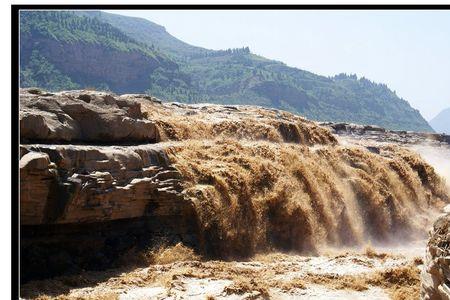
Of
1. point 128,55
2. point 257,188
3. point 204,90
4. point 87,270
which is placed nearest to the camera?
point 87,270

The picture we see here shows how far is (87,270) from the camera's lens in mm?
9062

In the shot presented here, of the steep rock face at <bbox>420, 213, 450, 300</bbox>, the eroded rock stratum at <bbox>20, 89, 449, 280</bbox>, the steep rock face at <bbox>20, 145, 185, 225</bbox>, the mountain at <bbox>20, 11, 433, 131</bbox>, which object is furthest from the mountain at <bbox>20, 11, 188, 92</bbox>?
the steep rock face at <bbox>420, 213, 450, 300</bbox>

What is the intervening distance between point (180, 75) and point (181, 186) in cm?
9361

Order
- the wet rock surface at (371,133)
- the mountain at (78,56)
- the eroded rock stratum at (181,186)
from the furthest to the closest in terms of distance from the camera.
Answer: the mountain at (78,56) < the wet rock surface at (371,133) < the eroded rock stratum at (181,186)

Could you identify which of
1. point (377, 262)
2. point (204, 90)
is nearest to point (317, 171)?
point (377, 262)

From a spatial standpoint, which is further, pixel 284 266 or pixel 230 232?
pixel 230 232

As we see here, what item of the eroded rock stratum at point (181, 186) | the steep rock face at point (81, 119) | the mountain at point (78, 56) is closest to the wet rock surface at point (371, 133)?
the eroded rock stratum at point (181, 186)

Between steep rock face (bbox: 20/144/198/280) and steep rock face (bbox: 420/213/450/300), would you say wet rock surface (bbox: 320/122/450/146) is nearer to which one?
steep rock face (bbox: 20/144/198/280)

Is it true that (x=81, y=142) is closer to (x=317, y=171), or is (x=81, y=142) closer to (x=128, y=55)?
(x=317, y=171)

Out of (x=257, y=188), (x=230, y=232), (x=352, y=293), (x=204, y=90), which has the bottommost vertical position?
(x=352, y=293)

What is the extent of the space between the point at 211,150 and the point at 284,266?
3.65 metres

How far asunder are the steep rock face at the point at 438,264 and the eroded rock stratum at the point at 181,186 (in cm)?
521

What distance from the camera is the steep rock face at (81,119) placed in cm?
930

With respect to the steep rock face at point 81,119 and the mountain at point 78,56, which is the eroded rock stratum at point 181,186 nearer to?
the steep rock face at point 81,119
